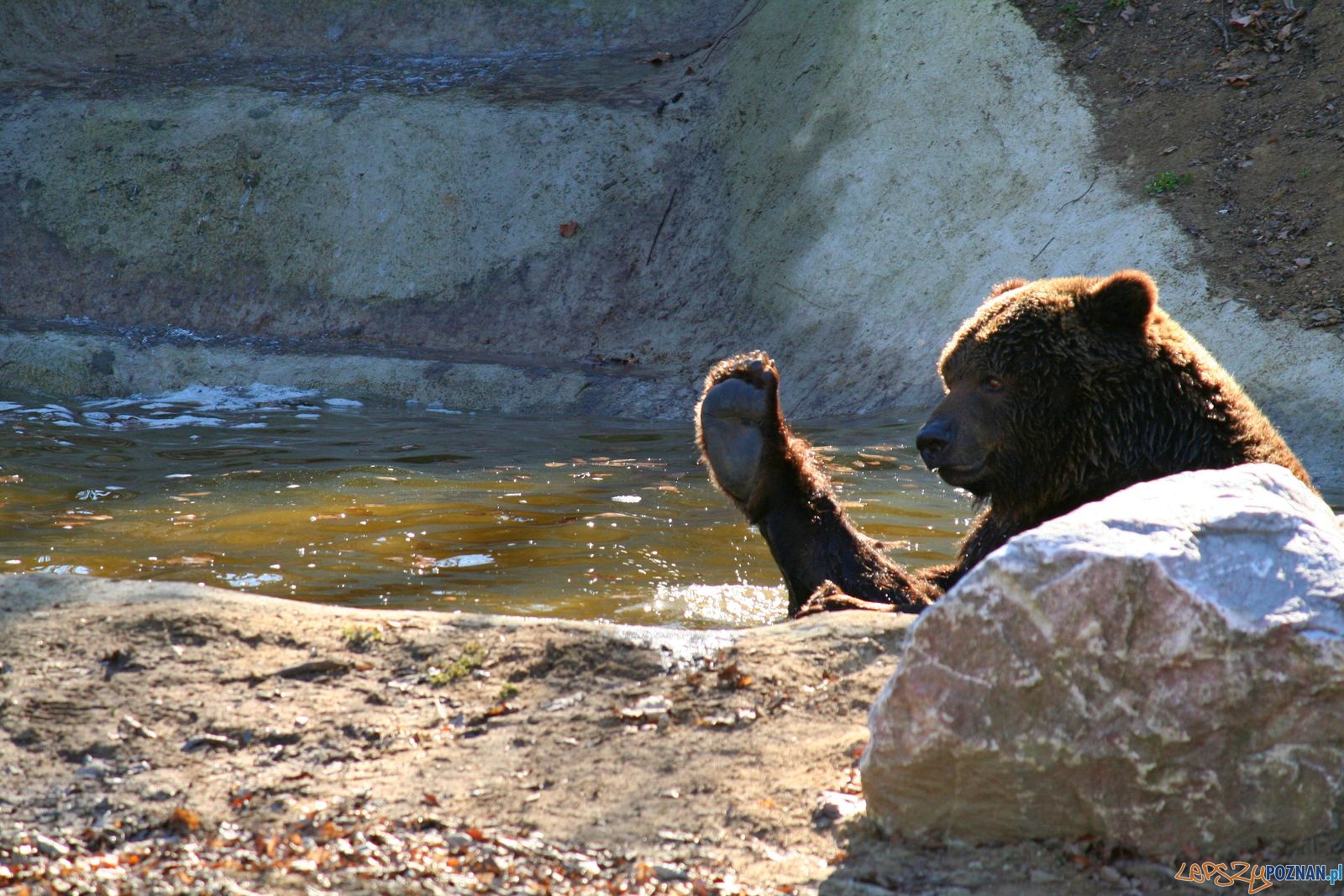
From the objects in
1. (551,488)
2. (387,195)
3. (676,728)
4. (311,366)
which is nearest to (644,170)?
(387,195)

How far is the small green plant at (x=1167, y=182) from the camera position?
11.2 metres

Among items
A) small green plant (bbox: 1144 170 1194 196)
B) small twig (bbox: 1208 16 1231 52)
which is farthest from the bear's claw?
small twig (bbox: 1208 16 1231 52)

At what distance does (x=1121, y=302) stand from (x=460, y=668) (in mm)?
2525

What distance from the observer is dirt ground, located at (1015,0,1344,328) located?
10023 mm

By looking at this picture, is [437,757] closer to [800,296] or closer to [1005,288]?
[1005,288]

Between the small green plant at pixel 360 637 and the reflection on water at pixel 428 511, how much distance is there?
72.7 inches

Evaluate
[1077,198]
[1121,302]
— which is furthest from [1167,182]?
[1121,302]

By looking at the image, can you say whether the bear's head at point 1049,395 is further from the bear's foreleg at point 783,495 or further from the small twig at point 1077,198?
the small twig at point 1077,198

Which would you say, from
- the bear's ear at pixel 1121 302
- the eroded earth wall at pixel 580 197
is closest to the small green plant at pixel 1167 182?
the eroded earth wall at pixel 580 197

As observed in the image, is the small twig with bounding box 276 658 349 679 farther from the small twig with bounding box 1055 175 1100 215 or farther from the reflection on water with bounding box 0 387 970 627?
the small twig with bounding box 1055 175 1100 215

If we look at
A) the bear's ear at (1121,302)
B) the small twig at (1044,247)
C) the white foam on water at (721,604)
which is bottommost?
the white foam on water at (721,604)

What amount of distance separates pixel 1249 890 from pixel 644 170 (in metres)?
13.4

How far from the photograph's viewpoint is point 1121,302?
14.3 feet

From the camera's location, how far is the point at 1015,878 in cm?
266
